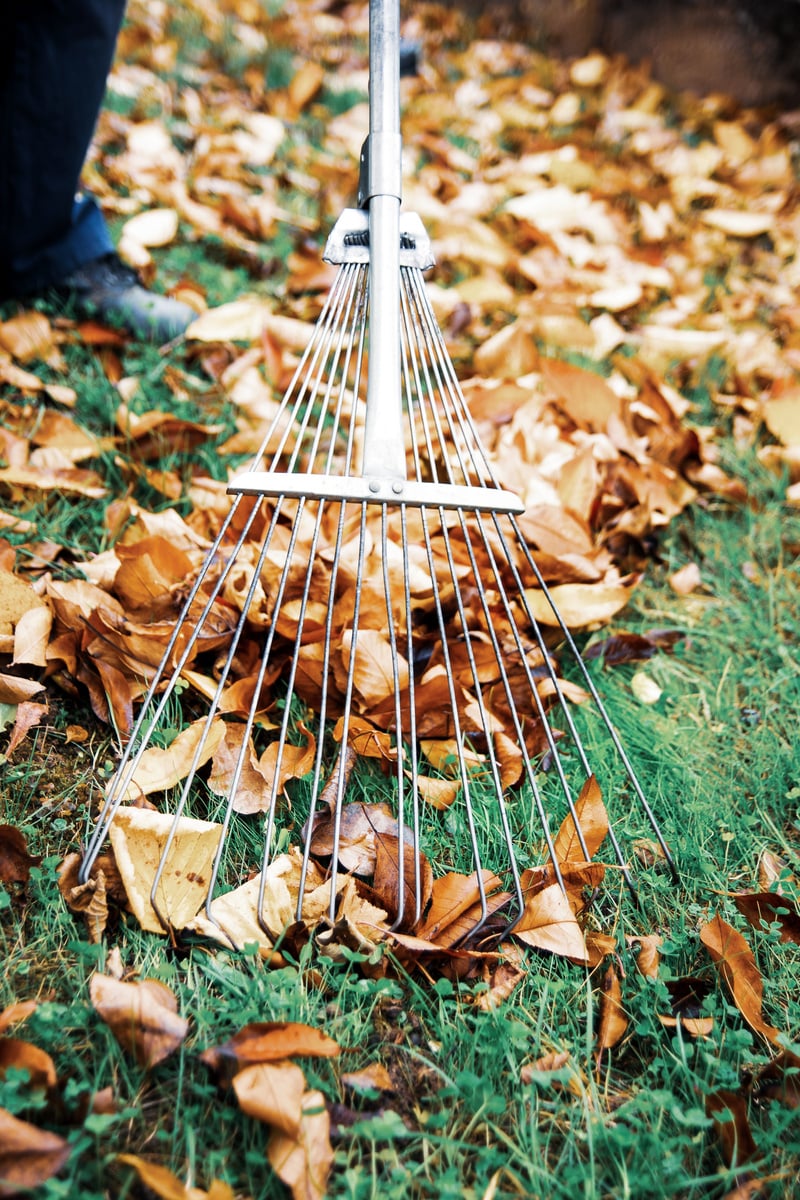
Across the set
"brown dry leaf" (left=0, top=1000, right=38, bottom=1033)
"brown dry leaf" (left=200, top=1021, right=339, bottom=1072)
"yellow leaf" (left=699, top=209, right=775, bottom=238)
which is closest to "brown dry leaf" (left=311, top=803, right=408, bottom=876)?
"brown dry leaf" (left=200, top=1021, right=339, bottom=1072)

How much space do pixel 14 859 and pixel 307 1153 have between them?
481 mm

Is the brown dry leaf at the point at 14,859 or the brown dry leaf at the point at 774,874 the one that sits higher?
the brown dry leaf at the point at 14,859

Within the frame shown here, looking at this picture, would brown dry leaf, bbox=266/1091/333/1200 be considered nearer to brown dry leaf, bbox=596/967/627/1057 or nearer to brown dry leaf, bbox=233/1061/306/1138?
brown dry leaf, bbox=233/1061/306/1138

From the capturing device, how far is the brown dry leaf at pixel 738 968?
3.23 ft

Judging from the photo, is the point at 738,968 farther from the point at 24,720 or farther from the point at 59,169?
the point at 59,169

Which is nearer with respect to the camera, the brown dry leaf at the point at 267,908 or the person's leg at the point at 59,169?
the brown dry leaf at the point at 267,908

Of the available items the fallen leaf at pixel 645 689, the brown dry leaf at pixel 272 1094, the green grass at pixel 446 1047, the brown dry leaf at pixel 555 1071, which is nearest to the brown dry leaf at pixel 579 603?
the fallen leaf at pixel 645 689

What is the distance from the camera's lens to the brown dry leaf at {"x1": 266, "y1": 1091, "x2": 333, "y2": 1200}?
2.61 feet

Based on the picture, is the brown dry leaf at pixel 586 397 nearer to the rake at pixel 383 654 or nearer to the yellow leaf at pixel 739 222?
the rake at pixel 383 654

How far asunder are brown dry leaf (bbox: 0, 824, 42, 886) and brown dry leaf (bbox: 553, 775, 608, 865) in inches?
25.7

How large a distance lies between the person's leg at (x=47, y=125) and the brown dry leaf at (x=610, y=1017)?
1.84m

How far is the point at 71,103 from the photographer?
6.16ft

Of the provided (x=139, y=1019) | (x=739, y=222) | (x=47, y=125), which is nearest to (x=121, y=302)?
(x=47, y=125)

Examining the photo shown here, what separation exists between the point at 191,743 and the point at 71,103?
1496mm
